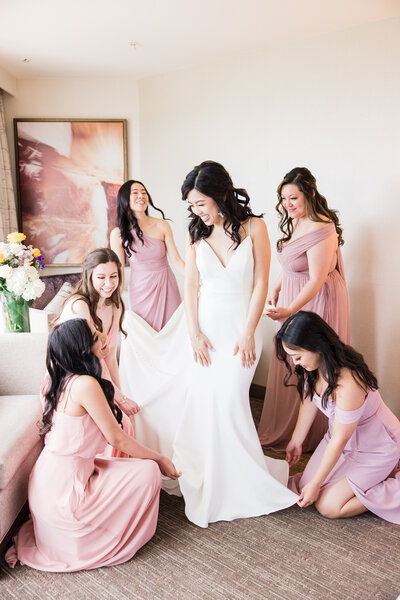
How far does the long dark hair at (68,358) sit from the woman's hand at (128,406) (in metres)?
0.58

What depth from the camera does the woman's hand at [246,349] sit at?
2664mm

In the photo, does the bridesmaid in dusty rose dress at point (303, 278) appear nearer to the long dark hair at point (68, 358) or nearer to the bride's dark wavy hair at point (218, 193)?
the bride's dark wavy hair at point (218, 193)

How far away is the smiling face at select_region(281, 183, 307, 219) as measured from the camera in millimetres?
3218

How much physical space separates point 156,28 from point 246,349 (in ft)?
8.43

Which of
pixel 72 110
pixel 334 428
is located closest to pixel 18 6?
pixel 72 110

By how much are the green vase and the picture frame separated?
2034 millimetres

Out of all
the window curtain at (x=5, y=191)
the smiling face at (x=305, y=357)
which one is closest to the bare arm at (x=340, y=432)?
the smiling face at (x=305, y=357)

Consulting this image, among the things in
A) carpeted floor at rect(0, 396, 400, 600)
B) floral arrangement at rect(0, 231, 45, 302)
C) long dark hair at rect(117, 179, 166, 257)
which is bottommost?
carpeted floor at rect(0, 396, 400, 600)

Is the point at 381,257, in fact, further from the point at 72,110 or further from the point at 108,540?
the point at 72,110

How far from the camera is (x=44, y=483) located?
2248 millimetres

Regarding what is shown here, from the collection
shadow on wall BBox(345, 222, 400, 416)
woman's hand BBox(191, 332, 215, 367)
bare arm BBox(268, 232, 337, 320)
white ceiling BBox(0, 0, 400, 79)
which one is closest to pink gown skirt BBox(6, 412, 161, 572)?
woman's hand BBox(191, 332, 215, 367)

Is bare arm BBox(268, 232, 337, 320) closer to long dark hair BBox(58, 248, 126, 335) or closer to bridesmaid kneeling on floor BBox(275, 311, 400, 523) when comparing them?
bridesmaid kneeling on floor BBox(275, 311, 400, 523)

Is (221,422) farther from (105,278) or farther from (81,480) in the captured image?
(105,278)

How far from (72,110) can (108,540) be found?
4260mm
